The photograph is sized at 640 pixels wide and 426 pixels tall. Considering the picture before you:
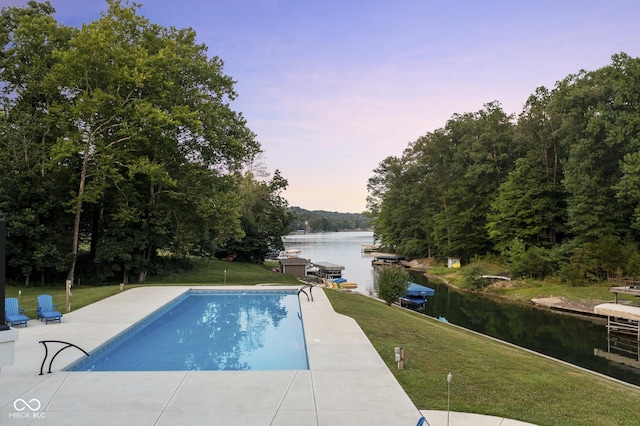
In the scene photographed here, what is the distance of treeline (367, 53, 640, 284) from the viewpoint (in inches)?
1233

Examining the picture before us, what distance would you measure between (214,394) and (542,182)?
43.0m

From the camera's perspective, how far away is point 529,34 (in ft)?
82.9

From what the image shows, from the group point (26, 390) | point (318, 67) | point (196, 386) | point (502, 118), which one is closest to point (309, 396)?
point (196, 386)

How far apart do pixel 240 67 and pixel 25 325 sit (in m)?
22.9

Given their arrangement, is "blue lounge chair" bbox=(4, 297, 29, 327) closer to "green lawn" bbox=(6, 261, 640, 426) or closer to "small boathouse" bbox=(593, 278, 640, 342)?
"green lawn" bbox=(6, 261, 640, 426)

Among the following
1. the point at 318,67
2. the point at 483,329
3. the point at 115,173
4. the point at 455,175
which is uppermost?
the point at 318,67

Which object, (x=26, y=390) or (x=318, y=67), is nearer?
(x=26, y=390)

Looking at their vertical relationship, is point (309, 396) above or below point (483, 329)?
above

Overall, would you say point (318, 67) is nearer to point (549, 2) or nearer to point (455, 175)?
point (549, 2)

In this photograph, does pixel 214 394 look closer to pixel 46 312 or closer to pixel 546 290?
pixel 46 312

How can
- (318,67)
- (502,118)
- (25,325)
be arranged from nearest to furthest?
1. (25,325)
2. (318,67)
3. (502,118)

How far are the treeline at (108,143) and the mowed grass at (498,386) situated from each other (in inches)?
672

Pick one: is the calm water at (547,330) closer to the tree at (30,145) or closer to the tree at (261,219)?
the tree at (261,219)

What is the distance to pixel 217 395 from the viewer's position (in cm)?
720
